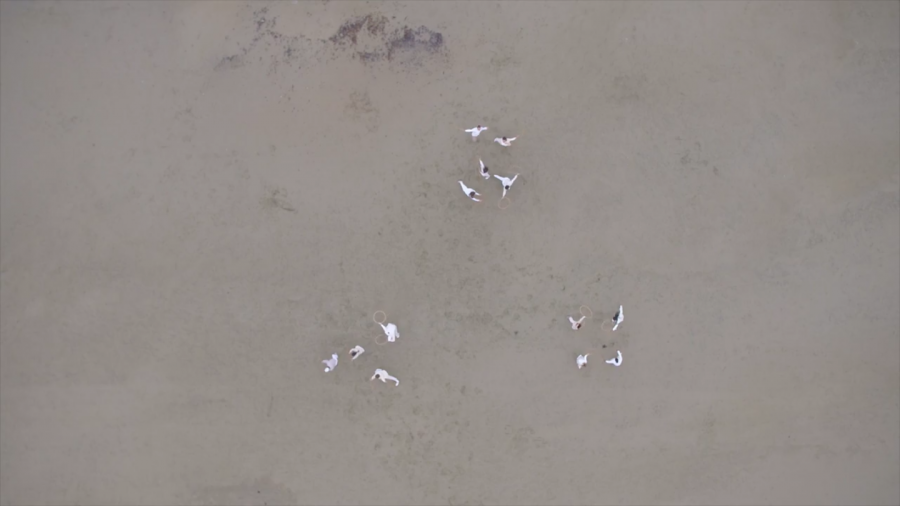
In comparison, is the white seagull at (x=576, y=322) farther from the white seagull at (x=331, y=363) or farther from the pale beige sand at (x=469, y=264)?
the white seagull at (x=331, y=363)

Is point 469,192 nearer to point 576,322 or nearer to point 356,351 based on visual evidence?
point 576,322

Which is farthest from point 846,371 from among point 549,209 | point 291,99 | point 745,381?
point 291,99

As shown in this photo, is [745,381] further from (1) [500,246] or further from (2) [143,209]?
(2) [143,209]

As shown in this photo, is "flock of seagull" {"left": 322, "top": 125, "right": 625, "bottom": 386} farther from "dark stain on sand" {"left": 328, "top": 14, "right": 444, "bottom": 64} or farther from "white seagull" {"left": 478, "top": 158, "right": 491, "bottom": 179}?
"dark stain on sand" {"left": 328, "top": 14, "right": 444, "bottom": 64}

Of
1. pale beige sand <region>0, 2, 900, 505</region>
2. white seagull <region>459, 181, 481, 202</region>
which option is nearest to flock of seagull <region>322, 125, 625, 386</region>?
white seagull <region>459, 181, 481, 202</region>

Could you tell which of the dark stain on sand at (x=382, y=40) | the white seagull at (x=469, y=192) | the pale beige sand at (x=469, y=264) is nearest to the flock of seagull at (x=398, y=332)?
the white seagull at (x=469, y=192)

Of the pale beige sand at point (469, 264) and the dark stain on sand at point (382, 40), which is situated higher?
the dark stain on sand at point (382, 40)
